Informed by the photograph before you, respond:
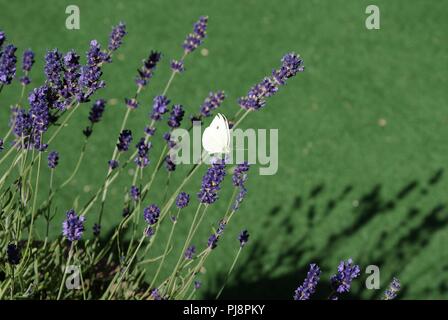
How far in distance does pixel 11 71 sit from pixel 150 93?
3.20m

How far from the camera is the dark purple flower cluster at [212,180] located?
2.30 m

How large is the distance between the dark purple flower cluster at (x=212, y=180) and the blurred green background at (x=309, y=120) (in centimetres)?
183

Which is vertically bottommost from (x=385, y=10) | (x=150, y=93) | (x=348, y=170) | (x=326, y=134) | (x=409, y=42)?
(x=348, y=170)

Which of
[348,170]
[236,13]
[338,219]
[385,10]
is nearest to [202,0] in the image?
[236,13]

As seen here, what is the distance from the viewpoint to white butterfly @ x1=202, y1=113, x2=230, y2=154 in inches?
101

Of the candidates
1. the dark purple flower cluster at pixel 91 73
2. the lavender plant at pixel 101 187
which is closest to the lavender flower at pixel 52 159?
the lavender plant at pixel 101 187

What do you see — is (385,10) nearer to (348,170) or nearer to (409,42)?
(409,42)

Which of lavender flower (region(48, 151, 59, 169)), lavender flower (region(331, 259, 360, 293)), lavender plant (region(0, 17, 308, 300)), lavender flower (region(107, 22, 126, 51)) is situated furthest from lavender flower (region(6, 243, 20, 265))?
lavender flower (region(331, 259, 360, 293))

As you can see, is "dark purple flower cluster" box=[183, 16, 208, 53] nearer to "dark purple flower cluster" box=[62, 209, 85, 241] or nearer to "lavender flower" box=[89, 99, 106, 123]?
"lavender flower" box=[89, 99, 106, 123]

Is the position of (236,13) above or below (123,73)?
above

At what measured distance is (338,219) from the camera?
4.70 metres

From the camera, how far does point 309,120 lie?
545cm
